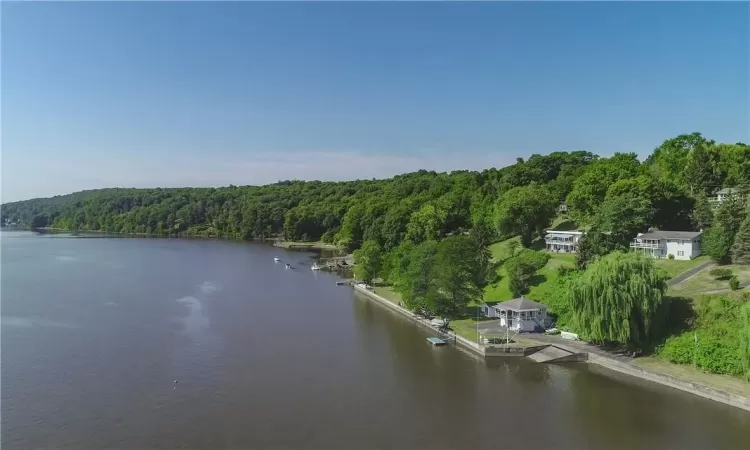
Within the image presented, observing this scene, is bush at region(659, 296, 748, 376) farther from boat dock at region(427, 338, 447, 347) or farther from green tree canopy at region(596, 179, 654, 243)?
green tree canopy at region(596, 179, 654, 243)

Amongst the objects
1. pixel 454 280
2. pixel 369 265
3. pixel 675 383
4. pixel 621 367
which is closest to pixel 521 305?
pixel 454 280

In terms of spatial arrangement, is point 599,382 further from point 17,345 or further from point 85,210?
point 85,210

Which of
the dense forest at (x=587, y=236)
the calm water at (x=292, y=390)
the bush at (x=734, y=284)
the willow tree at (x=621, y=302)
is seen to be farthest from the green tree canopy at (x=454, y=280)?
the bush at (x=734, y=284)

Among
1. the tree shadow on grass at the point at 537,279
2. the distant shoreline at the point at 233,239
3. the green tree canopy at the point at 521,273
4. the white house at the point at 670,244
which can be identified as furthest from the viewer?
the distant shoreline at the point at 233,239

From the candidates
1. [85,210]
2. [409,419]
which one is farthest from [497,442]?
[85,210]

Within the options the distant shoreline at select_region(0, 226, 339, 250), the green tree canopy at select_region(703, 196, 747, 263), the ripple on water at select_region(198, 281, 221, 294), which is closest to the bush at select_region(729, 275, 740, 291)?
the green tree canopy at select_region(703, 196, 747, 263)

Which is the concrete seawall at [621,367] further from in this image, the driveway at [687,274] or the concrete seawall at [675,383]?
the driveway at [687,274]
